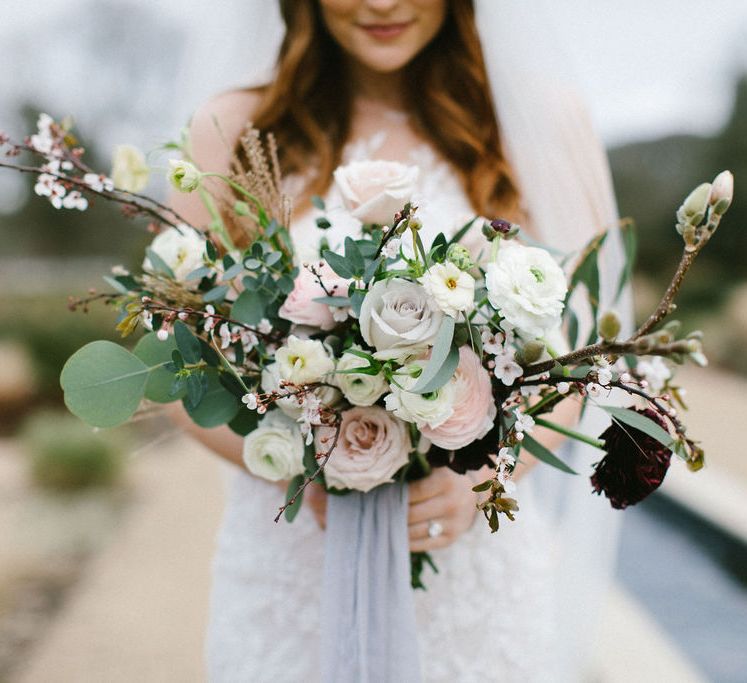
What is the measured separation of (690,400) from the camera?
28.3ft

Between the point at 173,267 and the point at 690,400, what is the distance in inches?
332

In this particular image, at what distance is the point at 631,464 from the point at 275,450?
485 millimetres

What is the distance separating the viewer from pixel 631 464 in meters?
1.00

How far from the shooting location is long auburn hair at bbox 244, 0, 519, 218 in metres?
1.77

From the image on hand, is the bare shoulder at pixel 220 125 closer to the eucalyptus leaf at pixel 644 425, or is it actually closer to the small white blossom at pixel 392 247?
the small white blossom at pixel 392 247

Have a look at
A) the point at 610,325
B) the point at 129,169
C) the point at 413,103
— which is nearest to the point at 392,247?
the point at 610,325

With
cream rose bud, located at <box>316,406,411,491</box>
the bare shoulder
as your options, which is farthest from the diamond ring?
the bare shoulder

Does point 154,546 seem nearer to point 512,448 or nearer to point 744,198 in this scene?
point 512,448

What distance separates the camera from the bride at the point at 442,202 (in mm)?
1607

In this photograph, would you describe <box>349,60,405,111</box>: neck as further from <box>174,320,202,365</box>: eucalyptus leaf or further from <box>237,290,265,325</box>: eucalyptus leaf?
<box>174,320,202,365</box>: eucalyptus leaf

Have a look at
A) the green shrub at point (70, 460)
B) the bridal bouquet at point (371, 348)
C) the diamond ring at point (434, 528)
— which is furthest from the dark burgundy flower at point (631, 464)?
the green shrub at point (70, 460)

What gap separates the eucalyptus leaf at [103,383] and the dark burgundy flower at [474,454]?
460 millimetres

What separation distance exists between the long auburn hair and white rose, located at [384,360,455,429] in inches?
33.3

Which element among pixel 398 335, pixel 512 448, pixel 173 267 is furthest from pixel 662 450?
pixel 173 267
